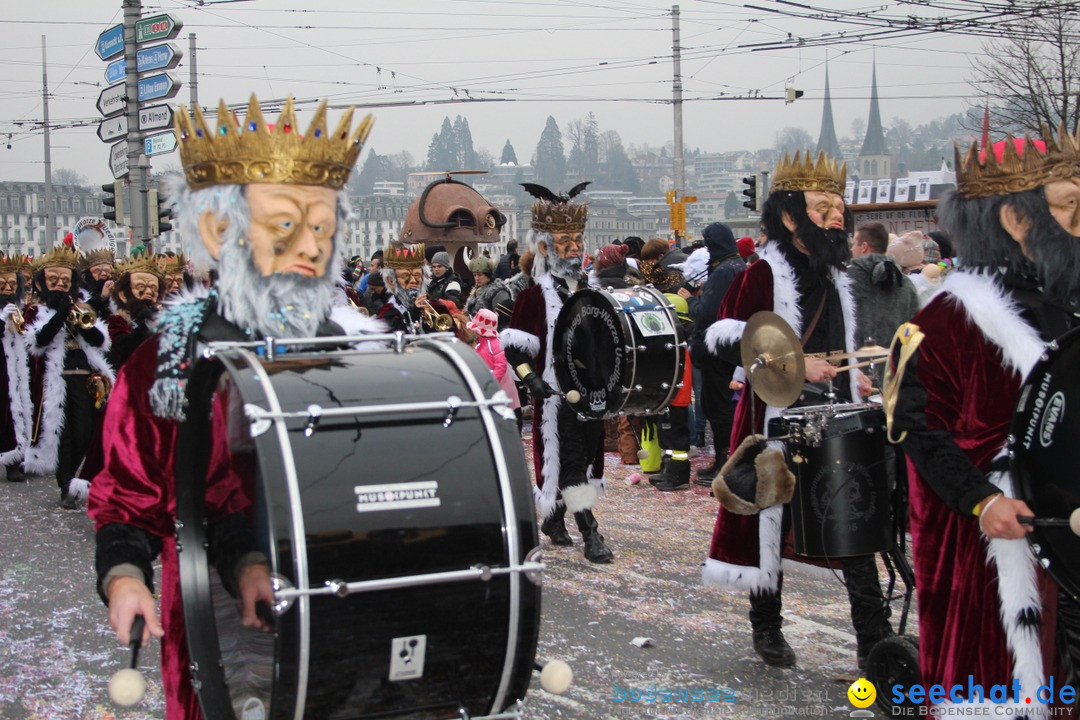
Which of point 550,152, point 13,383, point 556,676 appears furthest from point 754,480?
point 550,152

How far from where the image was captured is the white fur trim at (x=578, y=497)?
725 centimetres

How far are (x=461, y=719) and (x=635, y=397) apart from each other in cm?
456

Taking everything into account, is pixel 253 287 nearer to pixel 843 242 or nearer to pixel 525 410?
pixel 843 242

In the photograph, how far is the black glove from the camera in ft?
23.6

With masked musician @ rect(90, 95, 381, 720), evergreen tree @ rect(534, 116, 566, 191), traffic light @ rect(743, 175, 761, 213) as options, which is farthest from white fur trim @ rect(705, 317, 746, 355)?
evergreen tree @ rect(534, 116, 566, 191)

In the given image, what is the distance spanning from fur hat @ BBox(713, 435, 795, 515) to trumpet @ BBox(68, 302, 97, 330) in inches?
258

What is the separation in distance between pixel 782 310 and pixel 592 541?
96.2 inches

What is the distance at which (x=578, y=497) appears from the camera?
725 centimetres

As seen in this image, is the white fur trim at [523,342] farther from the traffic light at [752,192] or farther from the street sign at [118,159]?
the traffic light at [752,192]

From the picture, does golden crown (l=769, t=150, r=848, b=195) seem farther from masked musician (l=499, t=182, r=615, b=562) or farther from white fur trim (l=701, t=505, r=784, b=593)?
masked musician (l=499, t=182, r=615, b=562)

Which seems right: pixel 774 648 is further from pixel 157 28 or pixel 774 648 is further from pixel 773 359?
pixel 157 28

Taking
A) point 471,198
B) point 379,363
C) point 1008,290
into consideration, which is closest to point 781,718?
point 1008,290

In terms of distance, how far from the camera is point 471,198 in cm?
2197

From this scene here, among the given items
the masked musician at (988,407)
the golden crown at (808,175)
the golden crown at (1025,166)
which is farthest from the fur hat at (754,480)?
the golden crown at (1025,166)
